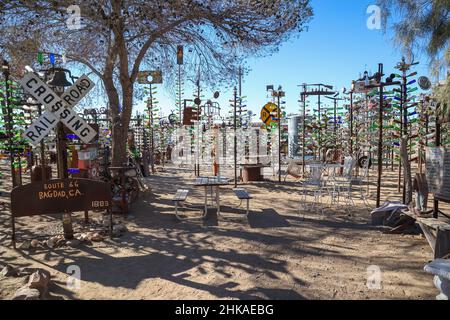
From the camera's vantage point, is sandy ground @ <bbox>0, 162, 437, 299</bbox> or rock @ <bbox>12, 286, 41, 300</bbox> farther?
sandy ground @ <bbox>0, 162, 437, 299</bbox>

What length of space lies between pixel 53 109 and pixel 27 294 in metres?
2.87

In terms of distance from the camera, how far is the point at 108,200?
5.33 metres

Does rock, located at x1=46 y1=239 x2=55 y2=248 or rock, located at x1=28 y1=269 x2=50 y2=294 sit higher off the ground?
rock, located at x1=28 y1=269 x2=50 y2=294

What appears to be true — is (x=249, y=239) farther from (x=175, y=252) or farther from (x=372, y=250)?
(x=372, y=250)

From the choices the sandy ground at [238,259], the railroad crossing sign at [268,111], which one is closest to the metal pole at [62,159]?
the sandy ground at [238,259]

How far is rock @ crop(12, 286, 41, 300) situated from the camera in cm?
303

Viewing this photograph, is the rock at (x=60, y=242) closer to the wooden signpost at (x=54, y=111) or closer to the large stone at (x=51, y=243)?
the large stone at (x=51, y=243)

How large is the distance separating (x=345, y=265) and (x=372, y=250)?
811 millimetres

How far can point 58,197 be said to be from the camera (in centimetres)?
514

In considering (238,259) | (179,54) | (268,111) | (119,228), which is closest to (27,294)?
(238,259)

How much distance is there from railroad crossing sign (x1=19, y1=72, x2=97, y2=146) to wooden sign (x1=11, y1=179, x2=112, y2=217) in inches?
30.0

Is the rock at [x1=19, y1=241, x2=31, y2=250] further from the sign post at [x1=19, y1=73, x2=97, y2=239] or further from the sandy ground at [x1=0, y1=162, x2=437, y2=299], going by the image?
the sign post at [x1=19, y1=73, x2=97, y2=239]

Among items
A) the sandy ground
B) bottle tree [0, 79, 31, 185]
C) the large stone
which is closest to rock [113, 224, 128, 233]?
the sandy ground
